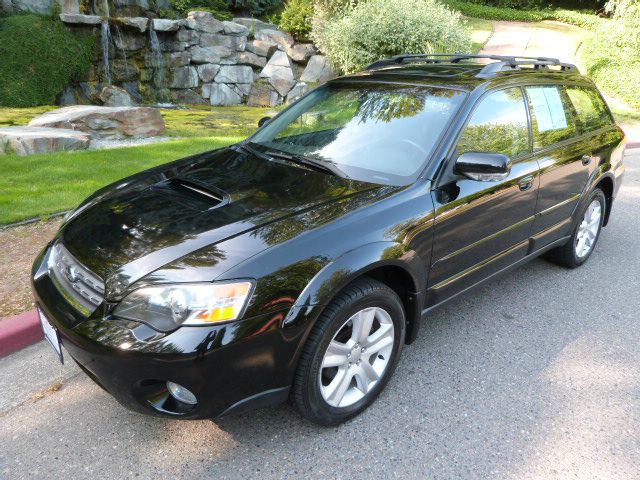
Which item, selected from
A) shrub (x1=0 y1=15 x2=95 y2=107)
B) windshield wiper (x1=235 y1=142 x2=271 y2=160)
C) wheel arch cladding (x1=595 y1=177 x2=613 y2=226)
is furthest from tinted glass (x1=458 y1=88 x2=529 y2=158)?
shrub (x1=0 y1=15 x2=95 y2=107)

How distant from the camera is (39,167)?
255 inches

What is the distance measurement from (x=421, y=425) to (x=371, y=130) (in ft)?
5.65

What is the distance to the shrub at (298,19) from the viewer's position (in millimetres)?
15719

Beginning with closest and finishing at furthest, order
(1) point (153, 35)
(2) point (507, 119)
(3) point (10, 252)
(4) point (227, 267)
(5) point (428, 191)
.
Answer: (4) point (227, 267) < (5) point (428, 191) < (2) point (507, 119) < (3) point (10, 252) < (1) point (153, 35)

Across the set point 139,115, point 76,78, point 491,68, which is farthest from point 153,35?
point 491,68

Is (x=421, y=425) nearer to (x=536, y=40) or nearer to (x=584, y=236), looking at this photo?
(x=584, y=236)

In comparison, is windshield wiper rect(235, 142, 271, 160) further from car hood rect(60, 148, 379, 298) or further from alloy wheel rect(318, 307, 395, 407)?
alloy wheel rect(318, 307, 395, 407)

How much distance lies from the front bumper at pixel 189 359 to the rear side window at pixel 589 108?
3.14 meters

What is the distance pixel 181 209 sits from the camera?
8.66 feet

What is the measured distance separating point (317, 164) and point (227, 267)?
1.13m

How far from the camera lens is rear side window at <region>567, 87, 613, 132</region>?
411 cm

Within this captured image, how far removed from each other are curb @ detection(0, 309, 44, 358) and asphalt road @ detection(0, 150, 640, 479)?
6 centimetres

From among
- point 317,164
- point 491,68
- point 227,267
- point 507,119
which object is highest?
point 491,68

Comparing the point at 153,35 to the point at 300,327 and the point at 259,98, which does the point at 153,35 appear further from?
the point at 300,327
